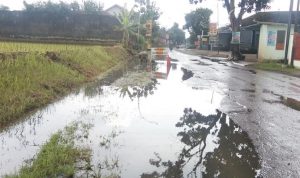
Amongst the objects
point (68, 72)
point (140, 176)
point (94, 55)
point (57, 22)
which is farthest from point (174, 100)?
point (57, 22)

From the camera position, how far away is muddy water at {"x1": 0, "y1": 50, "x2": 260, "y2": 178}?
4895 mm

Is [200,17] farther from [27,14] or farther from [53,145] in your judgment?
[53,145]

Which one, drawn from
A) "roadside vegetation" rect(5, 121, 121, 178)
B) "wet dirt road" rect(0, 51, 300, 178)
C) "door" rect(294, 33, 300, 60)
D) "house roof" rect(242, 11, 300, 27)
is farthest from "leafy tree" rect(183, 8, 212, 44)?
"roadside vegetation" rect(5, 121, 121, 178)

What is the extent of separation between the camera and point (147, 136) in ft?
21.1

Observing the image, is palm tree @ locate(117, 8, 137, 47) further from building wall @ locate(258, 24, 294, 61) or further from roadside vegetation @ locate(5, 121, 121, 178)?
roadside vegetation @ locate(5, 121, 121, 178)

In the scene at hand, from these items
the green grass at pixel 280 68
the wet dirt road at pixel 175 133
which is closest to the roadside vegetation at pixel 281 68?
the green grass at pixel 280 68

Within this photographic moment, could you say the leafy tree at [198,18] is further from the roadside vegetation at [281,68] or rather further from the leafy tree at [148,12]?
the roadside vegetation at [281,68]

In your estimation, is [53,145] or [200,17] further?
[200,17]

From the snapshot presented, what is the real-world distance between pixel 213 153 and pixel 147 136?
137 centimetres

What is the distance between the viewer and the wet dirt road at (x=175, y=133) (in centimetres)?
495

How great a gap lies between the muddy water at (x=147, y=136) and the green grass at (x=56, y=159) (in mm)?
201

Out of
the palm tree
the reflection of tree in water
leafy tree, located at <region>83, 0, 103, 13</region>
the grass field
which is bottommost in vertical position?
the reflection of tree in water

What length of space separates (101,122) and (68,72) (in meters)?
6.10

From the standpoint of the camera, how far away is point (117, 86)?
1292 cm
